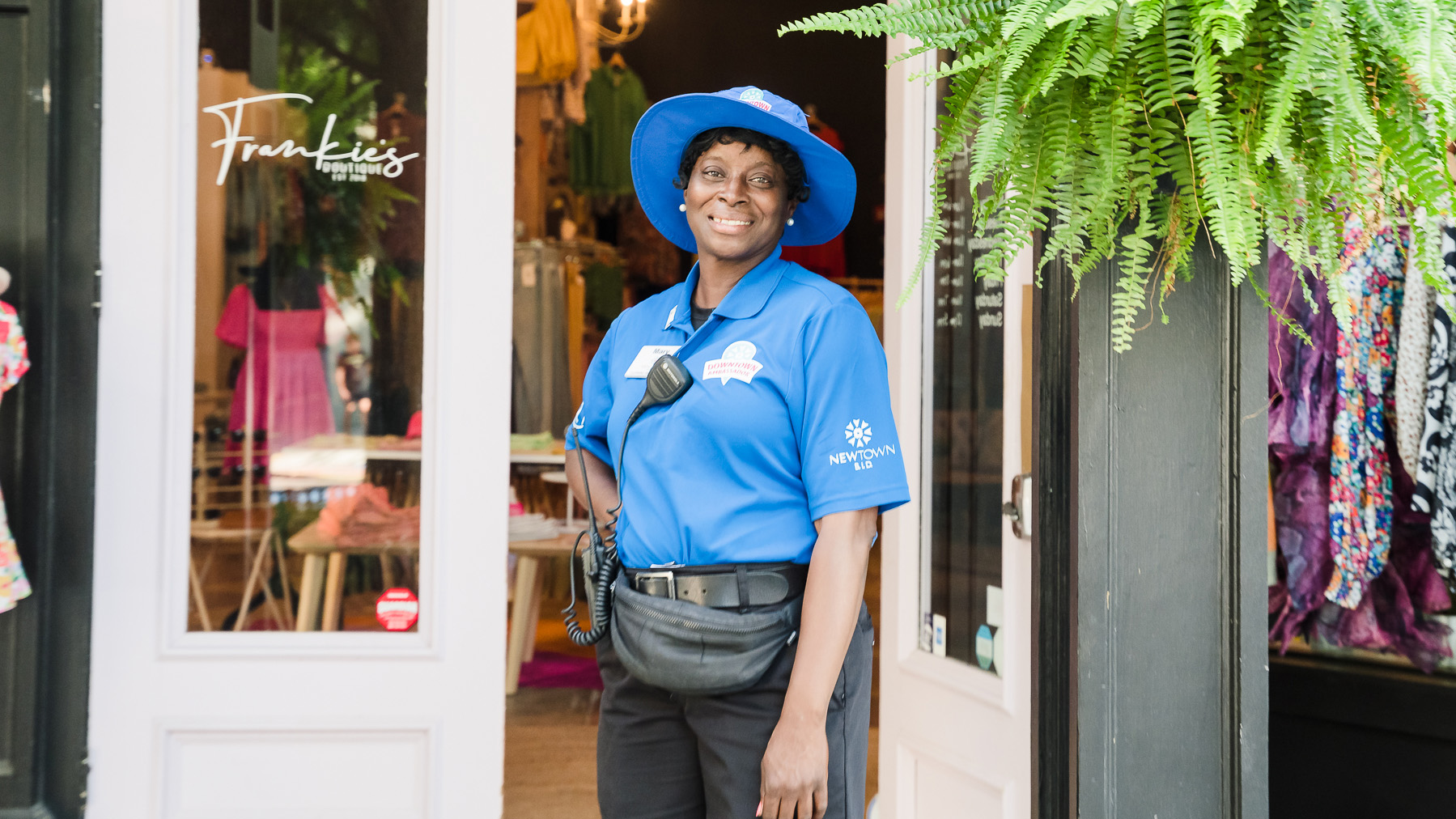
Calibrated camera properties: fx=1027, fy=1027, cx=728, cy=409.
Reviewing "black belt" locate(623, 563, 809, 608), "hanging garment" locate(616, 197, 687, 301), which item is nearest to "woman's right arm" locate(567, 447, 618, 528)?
"black belt" locate(623, 563, 809, 608)

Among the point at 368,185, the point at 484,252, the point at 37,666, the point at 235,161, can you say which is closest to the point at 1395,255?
the point at 484,252

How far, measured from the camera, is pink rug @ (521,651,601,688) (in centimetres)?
421

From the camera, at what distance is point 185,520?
2.17 m

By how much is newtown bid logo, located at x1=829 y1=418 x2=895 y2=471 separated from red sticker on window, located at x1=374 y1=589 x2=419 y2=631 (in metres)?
1.33

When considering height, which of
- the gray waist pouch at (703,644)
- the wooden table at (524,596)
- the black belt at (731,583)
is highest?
the black belt at (731,583)

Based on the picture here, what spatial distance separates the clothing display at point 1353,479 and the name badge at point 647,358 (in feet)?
4.39

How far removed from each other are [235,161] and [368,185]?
0.91 feet

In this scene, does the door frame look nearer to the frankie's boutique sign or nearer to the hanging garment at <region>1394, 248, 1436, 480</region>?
the hanging garment at <region>1394, 248, 1436, 480</region>

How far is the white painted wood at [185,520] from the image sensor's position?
2.12 meters

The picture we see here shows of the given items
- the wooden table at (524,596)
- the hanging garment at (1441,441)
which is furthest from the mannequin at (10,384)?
the hanging garment at (1441,441)

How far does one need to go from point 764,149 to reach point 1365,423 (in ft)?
5.03

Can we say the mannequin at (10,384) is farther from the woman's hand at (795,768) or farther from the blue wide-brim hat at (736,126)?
the woman's hand at (795,768)

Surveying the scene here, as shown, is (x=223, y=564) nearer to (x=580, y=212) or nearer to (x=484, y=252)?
(x=484, y=252)

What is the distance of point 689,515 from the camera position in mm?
1239
